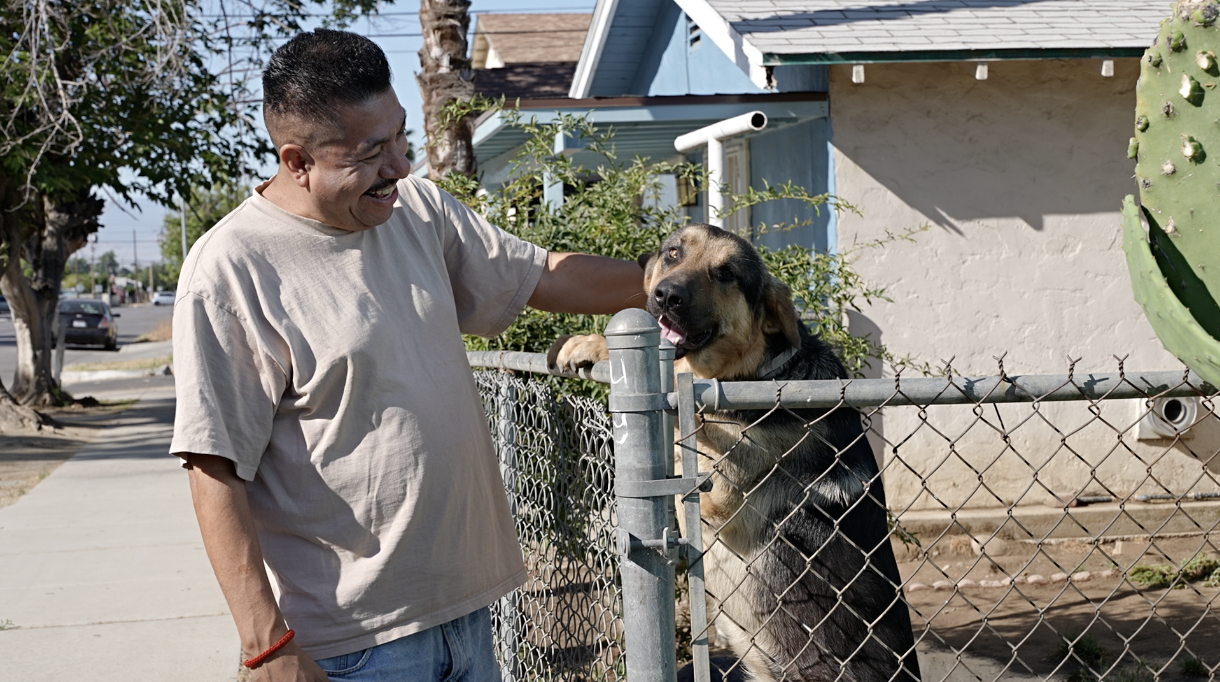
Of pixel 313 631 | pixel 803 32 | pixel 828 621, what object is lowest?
pixel 828 621

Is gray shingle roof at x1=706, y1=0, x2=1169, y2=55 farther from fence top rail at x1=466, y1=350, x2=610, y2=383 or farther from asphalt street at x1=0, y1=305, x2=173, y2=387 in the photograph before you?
asphalt street at x1=0, y1=305, x2=173, y2=387

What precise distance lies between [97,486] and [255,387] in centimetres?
878

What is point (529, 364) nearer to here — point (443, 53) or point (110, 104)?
point (443, 53)

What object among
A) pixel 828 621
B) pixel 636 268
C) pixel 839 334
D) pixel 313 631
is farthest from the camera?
pixel 839 334

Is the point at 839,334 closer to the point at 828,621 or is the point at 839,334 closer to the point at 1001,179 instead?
the point at 828,621

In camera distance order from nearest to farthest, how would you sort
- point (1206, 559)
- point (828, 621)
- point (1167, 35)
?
1. point (1167, 35)
2. point (828, 621)
3. point (1206, 559)

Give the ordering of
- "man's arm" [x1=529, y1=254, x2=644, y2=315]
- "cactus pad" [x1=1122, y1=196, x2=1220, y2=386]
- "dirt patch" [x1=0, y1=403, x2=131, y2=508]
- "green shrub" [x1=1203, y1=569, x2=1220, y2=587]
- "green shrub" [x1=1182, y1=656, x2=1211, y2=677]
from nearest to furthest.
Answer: "cactus pad" [x1=1122, y1=196, x2=1220, y2=386], "man's arm" [x1=529, y1=254, x2=644, y2=315], "green shrub" [x1=1182, y1=656, x2=1211, y2=677], "green shrub" [x1=1203, y1=569, x2=1220, y2=587], "dirt patch" [x1=0, y1=403, x2=131, y2=508]

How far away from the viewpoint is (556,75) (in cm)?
1611

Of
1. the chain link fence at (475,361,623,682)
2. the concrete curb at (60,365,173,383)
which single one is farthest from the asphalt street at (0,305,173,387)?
the chain link fence at (475,361,623,682)

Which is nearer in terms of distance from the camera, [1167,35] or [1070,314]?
[1167,35]

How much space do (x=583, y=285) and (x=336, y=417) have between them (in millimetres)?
940

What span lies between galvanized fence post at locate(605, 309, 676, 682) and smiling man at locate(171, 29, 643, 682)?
1.40ft

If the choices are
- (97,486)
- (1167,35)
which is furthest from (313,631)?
(97,486)

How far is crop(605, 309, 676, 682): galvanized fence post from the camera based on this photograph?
2.05 meters
